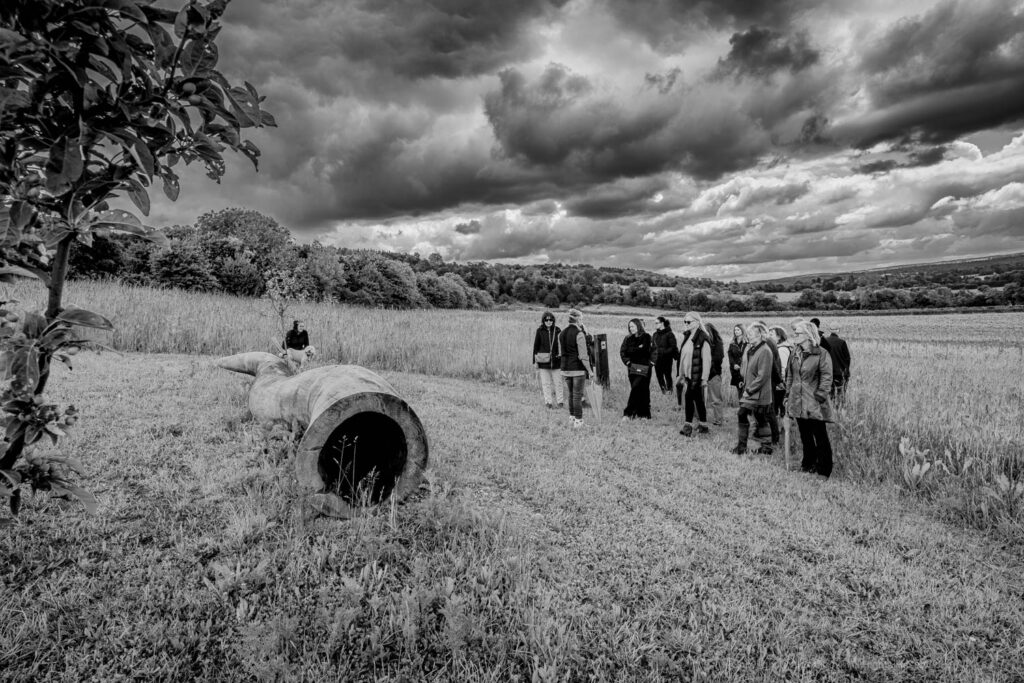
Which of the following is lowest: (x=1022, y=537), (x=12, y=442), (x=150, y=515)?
(x=1022, y=537)

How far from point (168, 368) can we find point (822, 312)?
68.0 m

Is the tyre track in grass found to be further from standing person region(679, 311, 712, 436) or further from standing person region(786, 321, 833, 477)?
standing person region(679, 311, 712, 436)

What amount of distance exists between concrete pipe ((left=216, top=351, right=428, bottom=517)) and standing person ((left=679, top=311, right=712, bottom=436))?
680 centimetres

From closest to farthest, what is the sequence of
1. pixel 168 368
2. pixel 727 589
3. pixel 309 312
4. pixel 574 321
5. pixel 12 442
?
pixel 12 442 → pixel 727 589 → pixel 168 368 → pixel 574 321 → pixel 309 312

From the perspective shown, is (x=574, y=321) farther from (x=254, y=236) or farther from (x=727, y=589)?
(x=254, y=236)

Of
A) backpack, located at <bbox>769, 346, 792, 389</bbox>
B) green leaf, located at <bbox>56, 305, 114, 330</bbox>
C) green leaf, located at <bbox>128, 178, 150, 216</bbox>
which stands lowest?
backpack, located at <bbox>769, 346, 792, 389</bbox>

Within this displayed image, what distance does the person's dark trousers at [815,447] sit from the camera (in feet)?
25.0

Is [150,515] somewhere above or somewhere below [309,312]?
below

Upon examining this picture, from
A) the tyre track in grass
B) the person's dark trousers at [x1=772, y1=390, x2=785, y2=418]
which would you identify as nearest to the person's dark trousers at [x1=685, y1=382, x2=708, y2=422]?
the person's dark trousers at [x1=772, y1=390, x2=785, y2=418]

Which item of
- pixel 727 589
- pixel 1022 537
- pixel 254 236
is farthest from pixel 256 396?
pixel 254 236

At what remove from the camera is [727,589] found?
4.09 meters

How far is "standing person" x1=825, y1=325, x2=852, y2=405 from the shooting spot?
10.4m

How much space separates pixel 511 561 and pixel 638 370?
760 centimetres

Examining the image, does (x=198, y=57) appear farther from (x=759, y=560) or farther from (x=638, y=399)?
(x=638, y=399)
